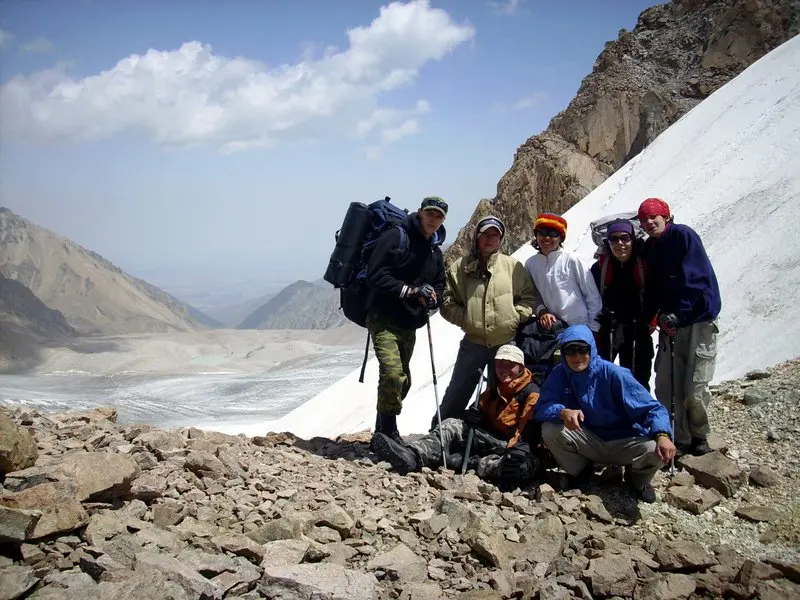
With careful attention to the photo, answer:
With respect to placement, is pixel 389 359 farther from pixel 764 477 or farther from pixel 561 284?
pixel 764 477

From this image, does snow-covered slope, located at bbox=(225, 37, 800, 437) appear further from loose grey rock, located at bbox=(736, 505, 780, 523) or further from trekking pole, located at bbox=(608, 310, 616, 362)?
loose grey rock, located at bbox=(736, 505, 780, 523)

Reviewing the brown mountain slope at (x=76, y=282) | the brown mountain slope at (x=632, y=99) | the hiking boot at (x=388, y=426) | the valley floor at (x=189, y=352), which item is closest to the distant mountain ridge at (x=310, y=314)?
the brown mountain slope at (x=76, y=282)

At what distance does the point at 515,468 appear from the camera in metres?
4.81

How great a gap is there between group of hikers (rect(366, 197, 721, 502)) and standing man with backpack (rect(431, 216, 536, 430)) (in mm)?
11

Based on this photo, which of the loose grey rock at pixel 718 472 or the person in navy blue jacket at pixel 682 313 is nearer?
the loose grey rock at pixel 718 472

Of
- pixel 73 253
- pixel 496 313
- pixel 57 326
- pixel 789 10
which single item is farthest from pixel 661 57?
pixel 73 253

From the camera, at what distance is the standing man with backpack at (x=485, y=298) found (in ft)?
17.4

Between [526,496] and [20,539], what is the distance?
3193mm

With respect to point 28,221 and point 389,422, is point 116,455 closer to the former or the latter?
point 389,422

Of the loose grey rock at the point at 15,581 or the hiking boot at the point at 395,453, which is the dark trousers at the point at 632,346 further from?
Answer: the loose grey rock at the point at 15,581

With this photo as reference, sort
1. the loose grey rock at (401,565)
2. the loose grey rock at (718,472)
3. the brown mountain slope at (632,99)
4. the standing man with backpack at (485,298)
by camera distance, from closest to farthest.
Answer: the loose grey rock at (401,565)
the loose grey rock at (718,472)
the standing man with backpack at (485,298)
the brown mountain slope at (632,99)

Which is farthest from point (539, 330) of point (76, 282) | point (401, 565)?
point (76, 282)

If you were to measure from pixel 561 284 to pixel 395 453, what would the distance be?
1.95 m

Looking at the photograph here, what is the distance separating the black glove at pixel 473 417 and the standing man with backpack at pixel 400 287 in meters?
0.57
